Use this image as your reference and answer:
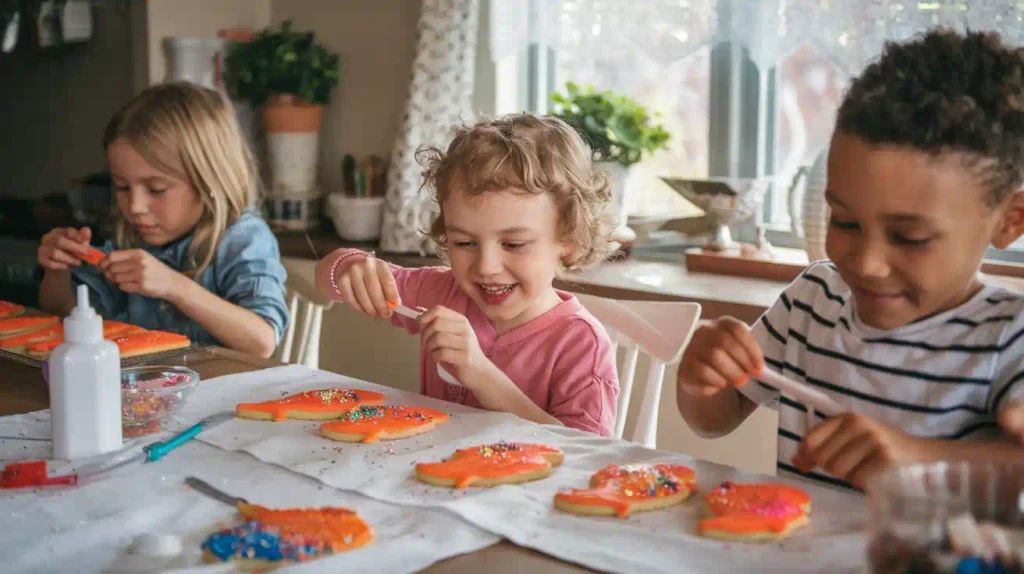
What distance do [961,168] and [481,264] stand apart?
0.69 metres

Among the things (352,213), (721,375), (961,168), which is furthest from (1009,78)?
(352,213)

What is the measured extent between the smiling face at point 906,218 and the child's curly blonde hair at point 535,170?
0.54 meters

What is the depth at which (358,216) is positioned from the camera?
3.24 meters

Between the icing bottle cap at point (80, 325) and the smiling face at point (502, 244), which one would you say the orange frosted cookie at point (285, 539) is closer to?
the icing bottle cap at point (80, 325)

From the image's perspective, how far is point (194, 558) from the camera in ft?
2.97

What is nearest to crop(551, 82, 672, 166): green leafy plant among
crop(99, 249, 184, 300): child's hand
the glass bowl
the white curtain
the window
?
the window

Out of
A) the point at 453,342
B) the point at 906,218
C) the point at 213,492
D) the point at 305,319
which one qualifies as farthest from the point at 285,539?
the point at 305,319

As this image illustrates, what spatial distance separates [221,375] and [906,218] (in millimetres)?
1007

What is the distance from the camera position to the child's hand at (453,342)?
1.41 metres

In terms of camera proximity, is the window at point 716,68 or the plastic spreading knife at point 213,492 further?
the window at point 716,68

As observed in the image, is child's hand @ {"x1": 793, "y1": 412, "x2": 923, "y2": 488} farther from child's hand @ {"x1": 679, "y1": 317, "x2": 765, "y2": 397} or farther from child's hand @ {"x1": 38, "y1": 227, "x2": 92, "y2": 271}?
child's hand @ {"x1": 38, "y1": 227, "x2": 92, "y2": 271}

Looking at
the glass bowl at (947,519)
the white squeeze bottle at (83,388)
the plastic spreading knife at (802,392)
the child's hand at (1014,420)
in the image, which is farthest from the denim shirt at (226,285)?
the glass bowl at (947,519)

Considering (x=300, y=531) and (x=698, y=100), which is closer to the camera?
(x=300, y=531)

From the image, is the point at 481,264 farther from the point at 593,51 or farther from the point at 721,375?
the point at 593,51
